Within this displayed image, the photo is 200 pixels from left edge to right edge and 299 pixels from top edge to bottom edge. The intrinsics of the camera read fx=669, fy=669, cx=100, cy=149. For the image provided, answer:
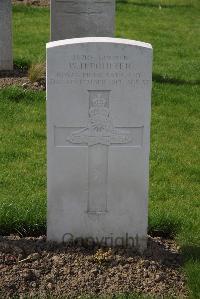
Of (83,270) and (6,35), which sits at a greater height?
(6,35)

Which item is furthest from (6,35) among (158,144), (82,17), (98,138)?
(98,138)

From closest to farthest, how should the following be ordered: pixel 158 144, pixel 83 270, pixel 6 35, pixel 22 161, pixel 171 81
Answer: pixel 83 270, pixel 22 161, pixel 158 144, pixel 6 35, pixel 171 81

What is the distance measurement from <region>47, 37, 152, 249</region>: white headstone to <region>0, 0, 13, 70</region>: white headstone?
16.9 feet

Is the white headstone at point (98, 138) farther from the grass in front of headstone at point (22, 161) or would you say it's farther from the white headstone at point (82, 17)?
the white headstone at point (82, 17)

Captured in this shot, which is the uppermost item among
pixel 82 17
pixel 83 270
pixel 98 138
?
pixel 82 17

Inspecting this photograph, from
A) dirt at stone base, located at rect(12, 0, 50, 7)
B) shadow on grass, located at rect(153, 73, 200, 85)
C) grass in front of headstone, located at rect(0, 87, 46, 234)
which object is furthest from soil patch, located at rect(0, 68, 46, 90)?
dirt at stone base, located at rect(12, 0, 50, 7)

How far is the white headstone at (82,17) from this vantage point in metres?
9.57

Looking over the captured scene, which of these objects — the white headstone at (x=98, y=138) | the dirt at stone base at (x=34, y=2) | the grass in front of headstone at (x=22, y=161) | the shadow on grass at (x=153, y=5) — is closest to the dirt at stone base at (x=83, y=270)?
the white headstone at (x=98, y=138)

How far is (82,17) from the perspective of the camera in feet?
31.6

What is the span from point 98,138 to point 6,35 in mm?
5357

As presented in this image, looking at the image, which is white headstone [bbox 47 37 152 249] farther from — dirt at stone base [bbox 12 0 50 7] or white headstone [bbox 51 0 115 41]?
dirt at stone base [bbox 12 0 50 7]

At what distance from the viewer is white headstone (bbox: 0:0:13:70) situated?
9477mm

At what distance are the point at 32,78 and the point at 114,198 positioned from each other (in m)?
4.68

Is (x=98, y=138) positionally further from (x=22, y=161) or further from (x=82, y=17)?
(x=82, y=17)
